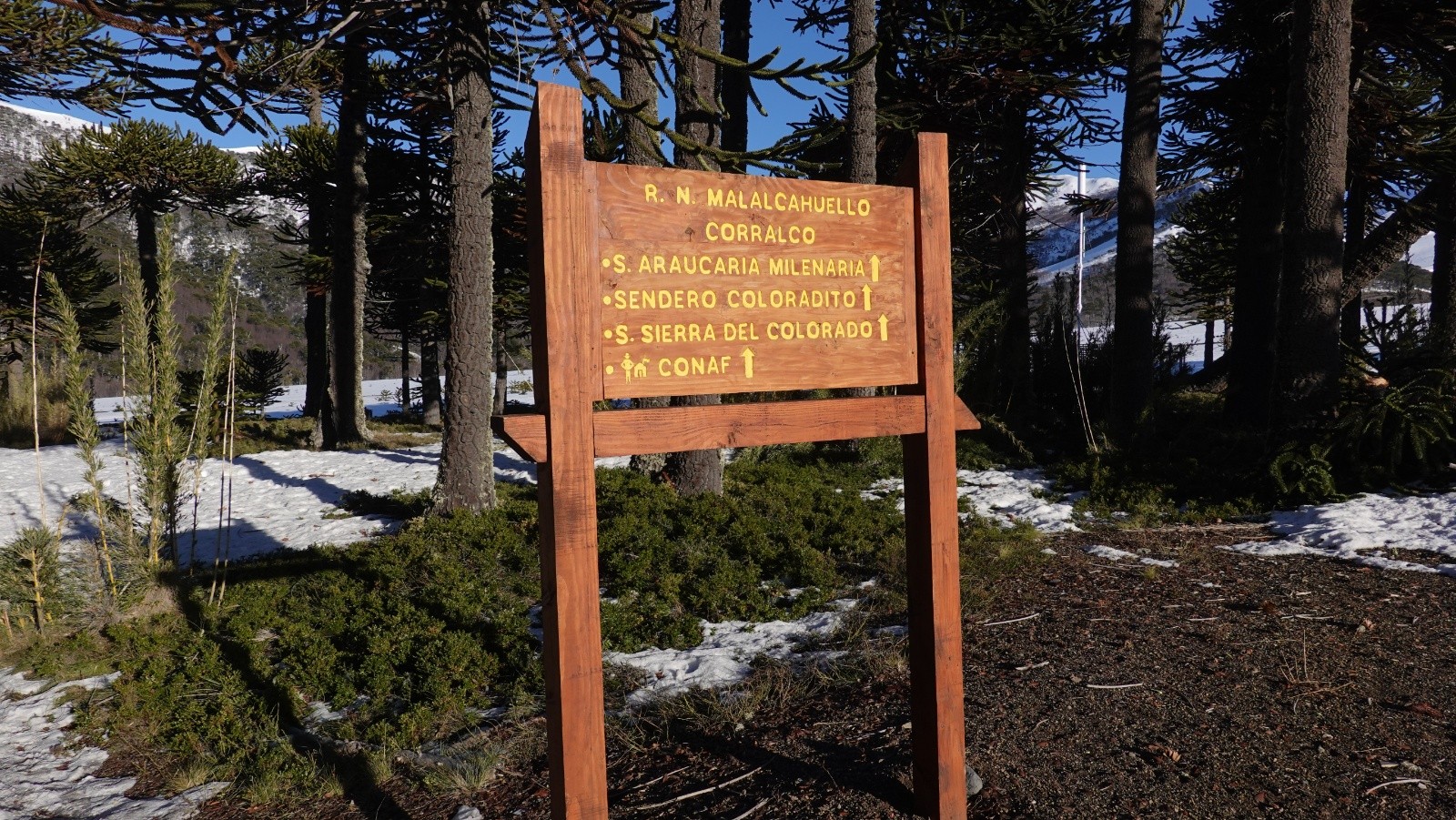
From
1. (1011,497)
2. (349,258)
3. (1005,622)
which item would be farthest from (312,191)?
(1005,622)

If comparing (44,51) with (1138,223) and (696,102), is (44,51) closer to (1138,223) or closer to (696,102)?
(696,102)

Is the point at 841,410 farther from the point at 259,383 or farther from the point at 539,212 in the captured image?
the point at 259,383

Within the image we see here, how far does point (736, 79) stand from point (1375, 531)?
1093cm

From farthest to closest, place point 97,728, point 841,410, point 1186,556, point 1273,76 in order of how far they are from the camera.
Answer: point 1273,76, point 1186,556, point 97,728, point 841,410

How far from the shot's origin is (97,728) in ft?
13.7

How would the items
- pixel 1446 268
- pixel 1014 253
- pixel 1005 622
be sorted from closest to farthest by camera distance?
pixel 1005 622 < pixel 1446 268 < pixel 1014 253

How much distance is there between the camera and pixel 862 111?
10016 mm

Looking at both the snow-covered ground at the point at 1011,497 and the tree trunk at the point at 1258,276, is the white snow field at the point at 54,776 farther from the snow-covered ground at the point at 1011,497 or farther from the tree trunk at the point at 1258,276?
the tree trunk at the point at 1258,276

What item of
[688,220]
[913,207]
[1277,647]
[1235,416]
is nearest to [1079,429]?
[1235,416]

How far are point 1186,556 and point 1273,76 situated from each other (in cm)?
867

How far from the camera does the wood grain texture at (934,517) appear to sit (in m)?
3.00

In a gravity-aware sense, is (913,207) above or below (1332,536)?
above

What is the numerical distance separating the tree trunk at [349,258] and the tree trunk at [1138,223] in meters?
10.8

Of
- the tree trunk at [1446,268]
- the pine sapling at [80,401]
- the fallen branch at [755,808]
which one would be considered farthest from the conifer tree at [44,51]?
the tree trunk at [1446,268]
